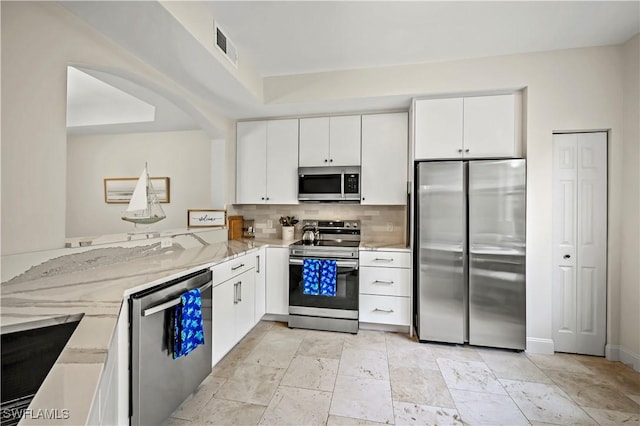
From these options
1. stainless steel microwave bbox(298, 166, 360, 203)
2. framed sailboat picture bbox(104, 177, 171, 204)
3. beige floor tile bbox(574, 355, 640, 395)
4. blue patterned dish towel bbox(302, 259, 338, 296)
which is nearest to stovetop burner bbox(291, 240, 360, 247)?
blue patterned dish towel bbox(302, 259, 338, 296)

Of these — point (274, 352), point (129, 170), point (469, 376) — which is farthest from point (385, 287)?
point (129, 170)

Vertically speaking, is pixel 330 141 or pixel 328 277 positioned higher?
pixel 330 141

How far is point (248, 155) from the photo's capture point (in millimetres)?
3580

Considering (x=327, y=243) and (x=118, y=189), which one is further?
(x=118, y=189)

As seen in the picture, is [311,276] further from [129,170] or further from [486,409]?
[129,170]

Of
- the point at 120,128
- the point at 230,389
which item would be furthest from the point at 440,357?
the point at 120,128

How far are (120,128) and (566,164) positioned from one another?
18.0 feet

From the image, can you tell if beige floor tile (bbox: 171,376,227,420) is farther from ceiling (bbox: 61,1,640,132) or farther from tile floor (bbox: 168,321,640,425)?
ceiling (bbox: 61,1,640,132)

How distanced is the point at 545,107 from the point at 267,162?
112 inches

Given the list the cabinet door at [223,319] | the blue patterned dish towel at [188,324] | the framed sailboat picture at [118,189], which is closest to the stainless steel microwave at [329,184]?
the cabinet door at [223,319]

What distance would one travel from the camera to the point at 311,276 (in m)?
3.00

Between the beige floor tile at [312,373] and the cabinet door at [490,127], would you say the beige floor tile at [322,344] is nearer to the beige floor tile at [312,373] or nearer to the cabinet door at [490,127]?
the beige floor tile at [312,373]

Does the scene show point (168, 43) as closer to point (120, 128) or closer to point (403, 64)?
point (403, 64)

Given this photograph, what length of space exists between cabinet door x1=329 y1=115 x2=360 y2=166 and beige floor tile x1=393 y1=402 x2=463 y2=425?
2294mm
